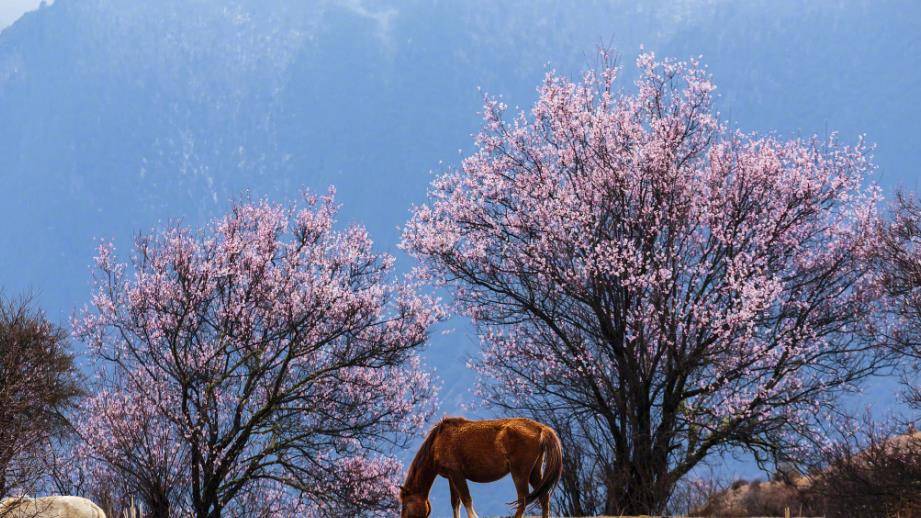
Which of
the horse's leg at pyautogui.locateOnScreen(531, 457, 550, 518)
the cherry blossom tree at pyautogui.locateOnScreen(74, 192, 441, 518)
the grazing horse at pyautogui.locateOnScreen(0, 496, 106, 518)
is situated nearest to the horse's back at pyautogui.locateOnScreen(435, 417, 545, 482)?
the horse's leg at pyautogui.locateOnScreen(531, 457, 550, 518)

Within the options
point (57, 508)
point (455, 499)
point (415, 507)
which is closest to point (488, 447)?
point (455, 499)

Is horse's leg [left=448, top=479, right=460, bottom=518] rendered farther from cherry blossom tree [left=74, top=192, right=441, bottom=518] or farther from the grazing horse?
cherry blossom tree [left=74, top=192, right=441, bottom=518]

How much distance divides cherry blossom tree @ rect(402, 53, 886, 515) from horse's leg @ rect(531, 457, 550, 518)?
44.1ft

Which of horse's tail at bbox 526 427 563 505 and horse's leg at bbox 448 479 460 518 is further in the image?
horse's leg at bbox 448 479 460 518

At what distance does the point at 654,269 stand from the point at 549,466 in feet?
56.1

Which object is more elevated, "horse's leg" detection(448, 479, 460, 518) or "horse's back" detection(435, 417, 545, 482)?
"horse's back" detection(435, 417, 545, 482)

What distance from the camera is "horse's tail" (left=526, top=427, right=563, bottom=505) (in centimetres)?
858

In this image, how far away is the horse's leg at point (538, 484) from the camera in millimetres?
8742

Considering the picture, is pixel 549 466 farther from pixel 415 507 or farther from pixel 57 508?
pixel 57 508

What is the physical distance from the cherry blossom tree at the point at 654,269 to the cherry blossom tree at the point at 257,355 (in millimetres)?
3663

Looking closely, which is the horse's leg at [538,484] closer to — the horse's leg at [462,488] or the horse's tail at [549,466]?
the horse's tail at [549,466]

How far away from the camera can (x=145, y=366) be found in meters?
30.6

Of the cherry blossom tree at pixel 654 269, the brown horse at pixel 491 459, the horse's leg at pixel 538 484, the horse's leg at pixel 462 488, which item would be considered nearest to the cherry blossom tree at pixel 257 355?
the cherry blossom tree at pixel 654 269

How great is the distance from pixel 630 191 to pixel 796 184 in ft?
17.3
